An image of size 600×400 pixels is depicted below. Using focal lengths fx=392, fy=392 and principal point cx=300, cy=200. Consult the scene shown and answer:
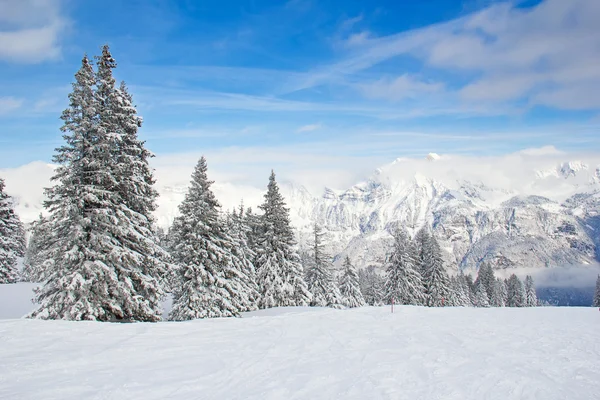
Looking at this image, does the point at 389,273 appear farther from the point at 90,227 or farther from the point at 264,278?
the point at 90,227

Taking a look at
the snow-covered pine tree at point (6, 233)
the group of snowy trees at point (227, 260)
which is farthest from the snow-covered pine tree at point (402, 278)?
the snow-covered pine tree at point (6, 233)

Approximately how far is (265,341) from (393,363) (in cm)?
422

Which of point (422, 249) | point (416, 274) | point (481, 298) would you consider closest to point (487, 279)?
point (481, 298)

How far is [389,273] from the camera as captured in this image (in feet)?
153

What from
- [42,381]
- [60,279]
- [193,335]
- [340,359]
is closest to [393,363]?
[340,359]

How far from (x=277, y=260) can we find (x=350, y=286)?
64.5 feet

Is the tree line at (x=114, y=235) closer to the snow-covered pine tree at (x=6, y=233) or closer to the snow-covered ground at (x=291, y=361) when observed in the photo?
the snow-covered ground at (x=291, y=361)

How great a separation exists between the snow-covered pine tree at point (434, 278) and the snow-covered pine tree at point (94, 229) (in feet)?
122

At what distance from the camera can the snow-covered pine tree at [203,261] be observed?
24656 millimetres

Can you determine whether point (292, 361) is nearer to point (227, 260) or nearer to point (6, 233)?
point (227, 260)

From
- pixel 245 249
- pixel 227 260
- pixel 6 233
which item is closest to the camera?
pixel 227 260

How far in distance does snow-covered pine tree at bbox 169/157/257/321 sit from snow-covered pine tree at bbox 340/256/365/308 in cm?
2470

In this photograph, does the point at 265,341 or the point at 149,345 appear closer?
the point at 149,345

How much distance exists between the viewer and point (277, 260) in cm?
3428
